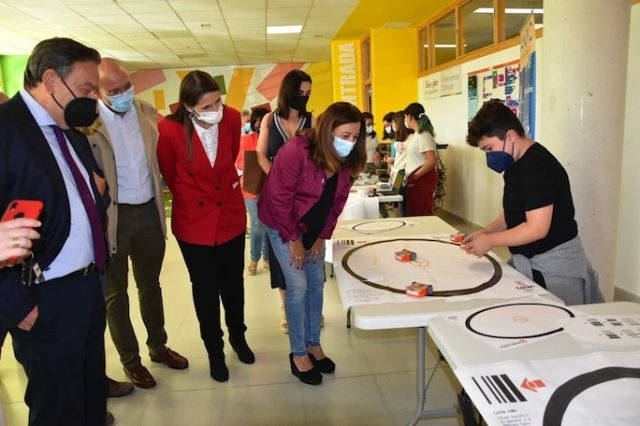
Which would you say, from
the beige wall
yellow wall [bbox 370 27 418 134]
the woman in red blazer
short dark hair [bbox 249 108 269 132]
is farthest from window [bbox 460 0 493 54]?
the woman in red blazer

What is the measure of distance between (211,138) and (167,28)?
21.7 feet

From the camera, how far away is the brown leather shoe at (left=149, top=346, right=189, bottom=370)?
2.62m

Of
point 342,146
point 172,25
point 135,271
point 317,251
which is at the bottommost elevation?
point 135,271

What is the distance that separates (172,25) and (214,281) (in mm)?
6587

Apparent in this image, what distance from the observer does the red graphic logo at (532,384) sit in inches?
38.3

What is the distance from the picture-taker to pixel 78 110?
142 centimetres

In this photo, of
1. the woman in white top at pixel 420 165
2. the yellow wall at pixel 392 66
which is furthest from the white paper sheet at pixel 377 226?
the yellow wall at pixel 392 66

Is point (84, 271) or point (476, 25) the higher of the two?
point (476, 25)

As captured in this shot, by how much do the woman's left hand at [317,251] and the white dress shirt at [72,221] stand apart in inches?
40.0

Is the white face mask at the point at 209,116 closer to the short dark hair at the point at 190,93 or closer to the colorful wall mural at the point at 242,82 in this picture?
the short dark hair at the point at 190,93

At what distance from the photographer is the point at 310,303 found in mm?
2428

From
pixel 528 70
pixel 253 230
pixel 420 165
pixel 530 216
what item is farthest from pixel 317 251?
pixel 420 165

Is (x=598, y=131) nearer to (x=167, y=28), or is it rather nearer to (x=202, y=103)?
(x=202, y=103)

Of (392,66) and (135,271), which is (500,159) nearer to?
(135,271)
